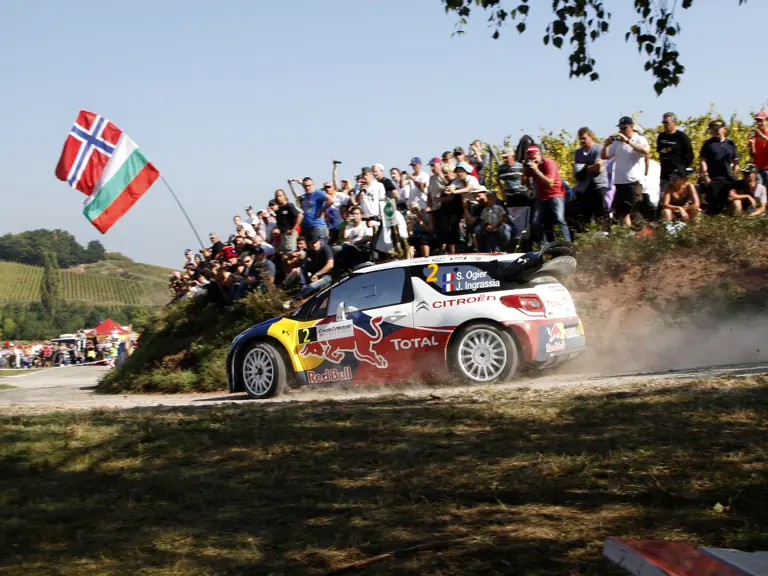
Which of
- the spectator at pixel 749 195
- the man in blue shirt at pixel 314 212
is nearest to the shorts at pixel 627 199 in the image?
the spectator at pixel 749 195

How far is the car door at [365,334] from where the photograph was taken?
515 inches

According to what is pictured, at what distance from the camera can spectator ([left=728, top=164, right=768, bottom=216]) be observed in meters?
15.3

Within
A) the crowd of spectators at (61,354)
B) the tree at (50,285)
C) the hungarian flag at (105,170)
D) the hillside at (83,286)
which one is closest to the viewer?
the hungarian flag at (105,170)

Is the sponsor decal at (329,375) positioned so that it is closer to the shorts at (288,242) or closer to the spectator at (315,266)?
the spectator at (315,266)

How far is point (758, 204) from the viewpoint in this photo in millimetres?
15312

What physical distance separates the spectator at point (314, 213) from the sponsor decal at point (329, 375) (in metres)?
5.17

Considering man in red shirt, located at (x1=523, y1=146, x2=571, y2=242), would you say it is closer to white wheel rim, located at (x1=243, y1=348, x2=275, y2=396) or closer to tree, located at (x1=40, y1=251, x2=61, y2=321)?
white wheel rim, located at (x1=243, y1=348, x2=275, y2=396)

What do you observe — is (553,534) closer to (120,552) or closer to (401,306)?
(120,552)

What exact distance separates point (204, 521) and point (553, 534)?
1.95m

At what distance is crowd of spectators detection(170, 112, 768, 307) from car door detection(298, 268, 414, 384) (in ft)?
11.5

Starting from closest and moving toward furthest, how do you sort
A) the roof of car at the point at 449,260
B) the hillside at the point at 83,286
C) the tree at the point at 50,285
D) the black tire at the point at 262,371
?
the roof of car at the point at 449,260 < the black tire at the point at 262,371 < the tree at the point at 50,285 < the hillside at the point at 83,286

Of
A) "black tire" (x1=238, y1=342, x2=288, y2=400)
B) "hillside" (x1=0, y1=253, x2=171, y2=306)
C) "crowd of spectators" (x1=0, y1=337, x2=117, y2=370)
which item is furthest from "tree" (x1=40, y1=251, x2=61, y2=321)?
"black tire" (x1=238, y1=342, x2=288, y2=400)

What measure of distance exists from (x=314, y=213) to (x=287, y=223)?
2.00ft

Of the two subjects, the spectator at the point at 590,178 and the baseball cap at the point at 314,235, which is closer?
the spectator at the point at 590,178
